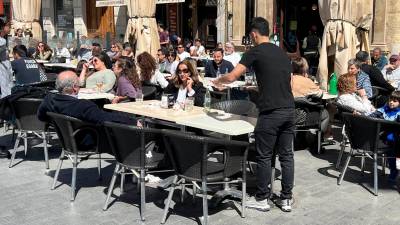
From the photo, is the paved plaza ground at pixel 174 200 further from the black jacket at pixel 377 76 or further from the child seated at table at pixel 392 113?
the black jacket at pixel 377 76

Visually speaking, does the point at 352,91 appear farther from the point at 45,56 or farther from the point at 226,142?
the point at 45,56

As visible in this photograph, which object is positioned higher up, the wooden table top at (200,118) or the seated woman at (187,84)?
the seated woman at (187,84)

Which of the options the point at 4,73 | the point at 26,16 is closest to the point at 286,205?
the point at 4,73

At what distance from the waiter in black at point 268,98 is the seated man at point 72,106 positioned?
123 centimetres

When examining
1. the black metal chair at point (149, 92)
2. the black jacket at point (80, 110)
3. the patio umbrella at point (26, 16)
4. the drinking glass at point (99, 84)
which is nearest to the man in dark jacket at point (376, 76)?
the black metal chair at point (149, 92)

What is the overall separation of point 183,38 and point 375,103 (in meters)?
11.1

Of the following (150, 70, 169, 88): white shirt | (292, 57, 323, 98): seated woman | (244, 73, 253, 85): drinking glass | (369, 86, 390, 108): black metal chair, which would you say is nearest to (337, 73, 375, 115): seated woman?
(292, 57, 323, 98): seated woman

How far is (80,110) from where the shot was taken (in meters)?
5.15

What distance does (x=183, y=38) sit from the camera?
1809 centimetres

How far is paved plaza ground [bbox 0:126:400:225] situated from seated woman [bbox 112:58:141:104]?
37.6 inches

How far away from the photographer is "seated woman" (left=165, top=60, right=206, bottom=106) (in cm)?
598

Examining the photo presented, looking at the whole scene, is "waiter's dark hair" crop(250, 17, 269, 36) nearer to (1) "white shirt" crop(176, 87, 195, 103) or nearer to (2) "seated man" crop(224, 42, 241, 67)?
(1) "white shirt" crop(176, 87, 195, 103)

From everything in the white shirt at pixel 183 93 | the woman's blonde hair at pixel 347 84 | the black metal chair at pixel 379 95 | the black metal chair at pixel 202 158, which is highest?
the woman's blonde hair at pixel 347 84

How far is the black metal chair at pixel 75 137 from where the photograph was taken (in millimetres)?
5086
